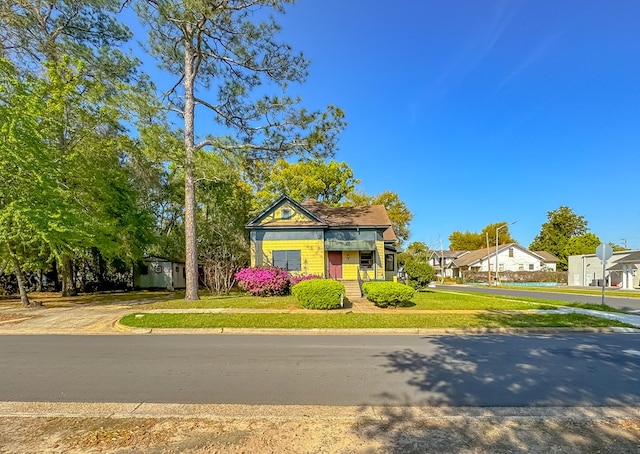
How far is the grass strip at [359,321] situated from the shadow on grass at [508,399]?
2761 mm

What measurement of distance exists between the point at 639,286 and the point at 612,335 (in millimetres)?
33487

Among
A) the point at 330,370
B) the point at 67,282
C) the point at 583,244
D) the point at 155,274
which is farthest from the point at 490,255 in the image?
the point at 330,370

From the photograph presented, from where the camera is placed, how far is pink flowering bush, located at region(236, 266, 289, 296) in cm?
1967

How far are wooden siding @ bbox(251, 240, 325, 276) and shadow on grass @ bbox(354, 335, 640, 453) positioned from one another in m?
15.0

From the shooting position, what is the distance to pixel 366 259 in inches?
953

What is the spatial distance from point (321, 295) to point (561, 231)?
218ft

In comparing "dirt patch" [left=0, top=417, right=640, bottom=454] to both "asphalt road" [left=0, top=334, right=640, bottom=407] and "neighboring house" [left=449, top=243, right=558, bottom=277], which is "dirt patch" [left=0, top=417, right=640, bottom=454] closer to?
"asphalt road" [left=0, top=334, right=640, bottom=407]

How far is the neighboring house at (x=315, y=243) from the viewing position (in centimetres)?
2302

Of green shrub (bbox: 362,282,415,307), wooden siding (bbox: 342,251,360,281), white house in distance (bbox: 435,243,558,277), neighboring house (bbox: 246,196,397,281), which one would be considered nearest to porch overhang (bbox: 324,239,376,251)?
neighboring house (bbox: 246,196,397,281)

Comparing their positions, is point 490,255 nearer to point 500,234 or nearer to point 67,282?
point 500,234

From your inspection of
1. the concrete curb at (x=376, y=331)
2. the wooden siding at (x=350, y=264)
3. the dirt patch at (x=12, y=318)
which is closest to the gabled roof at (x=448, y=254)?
the wooden siding at (x=350, y=264)

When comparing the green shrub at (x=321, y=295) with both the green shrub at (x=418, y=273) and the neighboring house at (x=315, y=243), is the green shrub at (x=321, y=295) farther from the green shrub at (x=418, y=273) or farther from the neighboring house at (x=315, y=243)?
the green shrub at (x=418, y=273)

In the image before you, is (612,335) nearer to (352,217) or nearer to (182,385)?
(182,385)

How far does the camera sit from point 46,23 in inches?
788
